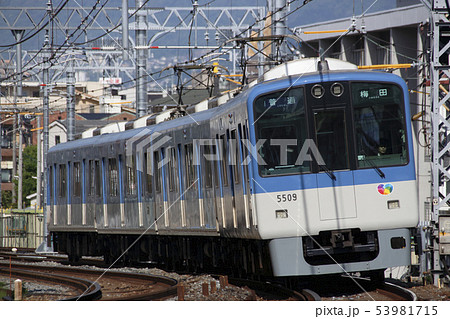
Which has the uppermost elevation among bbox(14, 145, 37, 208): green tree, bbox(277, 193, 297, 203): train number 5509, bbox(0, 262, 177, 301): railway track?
bbox(14, 145, 37, 208): green tree

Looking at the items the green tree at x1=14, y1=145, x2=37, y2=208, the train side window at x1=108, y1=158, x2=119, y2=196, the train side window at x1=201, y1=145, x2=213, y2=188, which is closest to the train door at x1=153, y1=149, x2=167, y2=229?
the train side window at x1=108, y1=158, x2=119, y2=196

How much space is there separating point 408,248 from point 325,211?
4.09ft

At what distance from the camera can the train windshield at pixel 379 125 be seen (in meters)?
12.3

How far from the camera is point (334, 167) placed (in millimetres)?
12234

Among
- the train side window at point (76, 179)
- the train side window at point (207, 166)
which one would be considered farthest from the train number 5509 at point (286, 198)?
the train side window at point (76, 179)

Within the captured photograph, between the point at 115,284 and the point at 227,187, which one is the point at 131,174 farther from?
the point at 227,187

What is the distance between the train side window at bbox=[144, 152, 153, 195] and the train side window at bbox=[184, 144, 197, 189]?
6.51ft

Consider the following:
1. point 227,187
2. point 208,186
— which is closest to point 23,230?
point 208,186

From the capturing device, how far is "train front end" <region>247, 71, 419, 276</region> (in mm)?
12102

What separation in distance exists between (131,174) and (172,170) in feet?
8.01

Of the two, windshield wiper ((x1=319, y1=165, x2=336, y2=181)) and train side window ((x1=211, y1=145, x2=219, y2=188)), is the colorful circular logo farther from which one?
train side window ((x1=211, y1=145, x2=219, y2=188))

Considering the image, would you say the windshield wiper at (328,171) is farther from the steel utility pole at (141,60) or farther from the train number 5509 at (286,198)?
the steel utility pole at (141,60)

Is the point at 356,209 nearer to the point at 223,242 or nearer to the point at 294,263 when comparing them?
the point at 294,263
